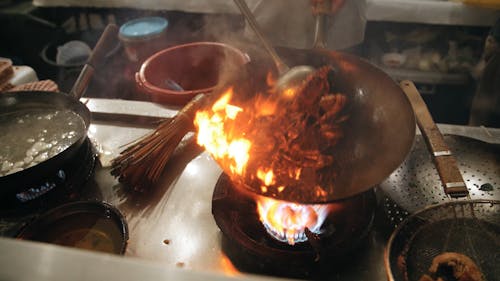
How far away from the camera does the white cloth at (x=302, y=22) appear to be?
294cm

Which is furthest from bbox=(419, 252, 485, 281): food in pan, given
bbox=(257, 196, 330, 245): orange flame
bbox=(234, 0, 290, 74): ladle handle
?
bbox=(234, 0, 290, 74): ladle handle

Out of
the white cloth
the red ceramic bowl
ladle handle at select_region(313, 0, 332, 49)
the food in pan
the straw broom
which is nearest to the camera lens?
the food in pan

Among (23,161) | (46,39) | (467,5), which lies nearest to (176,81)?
(23,161)

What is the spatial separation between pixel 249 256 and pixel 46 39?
14.8 ft

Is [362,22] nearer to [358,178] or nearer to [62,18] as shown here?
[358,178]

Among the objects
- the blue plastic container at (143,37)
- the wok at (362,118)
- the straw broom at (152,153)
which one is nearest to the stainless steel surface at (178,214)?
the straw broom at (152,153)

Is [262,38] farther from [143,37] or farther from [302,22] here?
[143,37]

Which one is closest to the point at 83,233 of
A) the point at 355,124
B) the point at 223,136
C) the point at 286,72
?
the point at 223,136

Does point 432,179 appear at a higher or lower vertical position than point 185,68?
lower

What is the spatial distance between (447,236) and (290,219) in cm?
65

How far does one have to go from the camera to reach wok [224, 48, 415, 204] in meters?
1.52

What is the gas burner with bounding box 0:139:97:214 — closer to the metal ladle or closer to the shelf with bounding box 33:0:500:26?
the metal ladle

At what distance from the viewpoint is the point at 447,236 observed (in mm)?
1464

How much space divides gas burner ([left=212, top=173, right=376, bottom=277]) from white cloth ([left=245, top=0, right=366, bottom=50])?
1729mm
